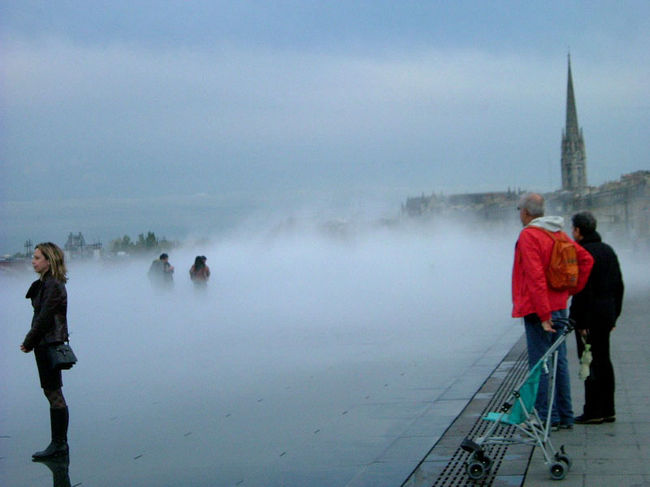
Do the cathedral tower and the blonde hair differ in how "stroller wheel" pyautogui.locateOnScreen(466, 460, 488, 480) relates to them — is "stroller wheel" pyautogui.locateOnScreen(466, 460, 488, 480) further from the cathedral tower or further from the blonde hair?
the cathedral tower

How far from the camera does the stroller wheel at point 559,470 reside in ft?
20.1

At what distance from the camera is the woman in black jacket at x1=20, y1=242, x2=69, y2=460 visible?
774cm

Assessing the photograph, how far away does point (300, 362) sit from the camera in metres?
13.0

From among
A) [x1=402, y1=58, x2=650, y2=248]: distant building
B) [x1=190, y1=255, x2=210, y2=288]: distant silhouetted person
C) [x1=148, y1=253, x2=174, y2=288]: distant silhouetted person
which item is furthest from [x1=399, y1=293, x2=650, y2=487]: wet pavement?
[x1=402, y1=58, x2=650, y2=248]: distant building

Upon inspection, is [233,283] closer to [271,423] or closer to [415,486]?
[271,423]

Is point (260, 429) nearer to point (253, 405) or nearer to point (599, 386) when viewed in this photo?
point (253, 405)

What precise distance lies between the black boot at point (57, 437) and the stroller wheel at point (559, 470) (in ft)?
12.6

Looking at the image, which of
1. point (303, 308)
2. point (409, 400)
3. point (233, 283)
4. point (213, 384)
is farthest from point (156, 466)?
point (233, 283)

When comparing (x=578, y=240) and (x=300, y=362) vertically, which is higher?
(x=578, y=240)

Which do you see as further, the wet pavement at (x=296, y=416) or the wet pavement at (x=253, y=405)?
the wet pavement at (x=253, y=405)

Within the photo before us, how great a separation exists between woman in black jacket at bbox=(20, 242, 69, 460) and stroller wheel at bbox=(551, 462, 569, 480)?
12.6 feet

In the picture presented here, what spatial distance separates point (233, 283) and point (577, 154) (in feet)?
518

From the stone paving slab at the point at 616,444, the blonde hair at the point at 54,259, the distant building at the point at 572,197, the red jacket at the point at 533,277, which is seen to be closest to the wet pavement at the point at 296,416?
the stone paving slab at the point at 616,444

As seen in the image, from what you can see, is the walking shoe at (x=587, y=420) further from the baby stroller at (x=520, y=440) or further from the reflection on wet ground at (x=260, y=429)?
the baby stroller at (x=520, y=440)
